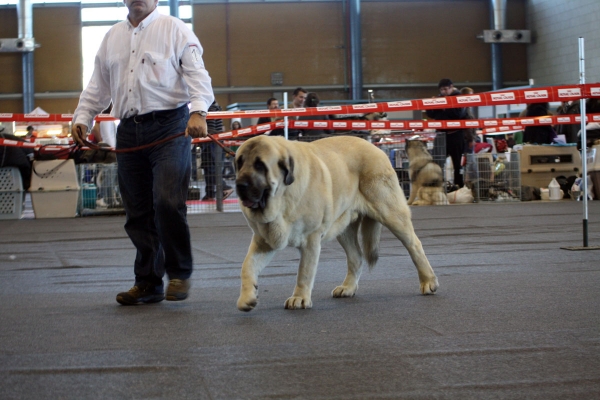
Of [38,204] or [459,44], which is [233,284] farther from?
[459,44]

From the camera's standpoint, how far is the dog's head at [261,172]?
3533 millimetres

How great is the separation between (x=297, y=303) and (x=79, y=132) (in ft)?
5.16

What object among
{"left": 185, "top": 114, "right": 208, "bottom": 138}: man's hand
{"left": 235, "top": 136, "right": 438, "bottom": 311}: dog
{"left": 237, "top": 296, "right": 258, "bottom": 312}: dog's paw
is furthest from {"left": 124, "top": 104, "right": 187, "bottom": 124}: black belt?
{"left": 237, "top": 296, "right": 258, "bottom": 312}: dog's paw

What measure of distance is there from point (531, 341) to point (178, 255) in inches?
77.0

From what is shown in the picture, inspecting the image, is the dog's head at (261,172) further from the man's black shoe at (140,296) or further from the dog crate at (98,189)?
the dog crate at (98,189)

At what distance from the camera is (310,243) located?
12.7 feet

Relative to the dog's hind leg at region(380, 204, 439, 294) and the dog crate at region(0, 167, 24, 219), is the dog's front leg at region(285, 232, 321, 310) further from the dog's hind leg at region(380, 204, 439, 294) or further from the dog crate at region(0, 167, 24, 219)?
the dog crate at region(0, 167, 24, 219)

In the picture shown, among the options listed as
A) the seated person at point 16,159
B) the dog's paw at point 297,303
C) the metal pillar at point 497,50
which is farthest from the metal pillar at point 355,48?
the dog's paw at point 297,303

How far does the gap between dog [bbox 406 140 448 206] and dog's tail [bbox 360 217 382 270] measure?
24.4ft

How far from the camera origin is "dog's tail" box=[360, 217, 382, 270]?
4.49 m

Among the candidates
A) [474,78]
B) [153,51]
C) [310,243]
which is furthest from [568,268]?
[474,78]

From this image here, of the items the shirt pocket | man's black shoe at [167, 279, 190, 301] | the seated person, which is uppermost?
the shirt pocket

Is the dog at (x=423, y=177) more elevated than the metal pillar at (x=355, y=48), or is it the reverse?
the metal pillar at (x=355, y=48)

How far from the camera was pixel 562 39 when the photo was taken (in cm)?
2677
